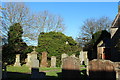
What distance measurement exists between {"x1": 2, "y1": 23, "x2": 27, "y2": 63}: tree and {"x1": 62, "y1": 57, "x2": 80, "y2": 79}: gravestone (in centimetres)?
1546

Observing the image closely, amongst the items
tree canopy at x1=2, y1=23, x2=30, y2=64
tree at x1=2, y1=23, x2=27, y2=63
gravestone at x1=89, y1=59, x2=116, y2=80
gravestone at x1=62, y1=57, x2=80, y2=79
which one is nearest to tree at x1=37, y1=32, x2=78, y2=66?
tree canopy at x1=2, y1=23, x2=30, y2=64

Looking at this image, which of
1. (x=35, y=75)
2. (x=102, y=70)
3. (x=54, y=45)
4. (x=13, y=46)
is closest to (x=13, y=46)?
(x=13, y=46)

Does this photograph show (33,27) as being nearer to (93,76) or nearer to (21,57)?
(21,57)

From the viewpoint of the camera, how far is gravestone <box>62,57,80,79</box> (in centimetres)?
936

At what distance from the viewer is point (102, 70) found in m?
9.17

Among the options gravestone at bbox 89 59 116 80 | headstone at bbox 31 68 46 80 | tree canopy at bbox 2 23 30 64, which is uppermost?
tree canopy at bbox 2 23 30 64

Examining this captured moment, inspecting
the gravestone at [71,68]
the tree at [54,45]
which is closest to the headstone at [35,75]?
the gravestone at [71,68]

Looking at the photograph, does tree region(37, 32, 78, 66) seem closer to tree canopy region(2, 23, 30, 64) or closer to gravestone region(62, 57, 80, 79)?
tree canopy region(2, 23, 30, 64)

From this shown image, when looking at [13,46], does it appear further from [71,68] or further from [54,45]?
[71,68]

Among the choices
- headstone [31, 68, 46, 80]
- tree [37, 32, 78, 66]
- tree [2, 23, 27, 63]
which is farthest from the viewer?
tree [37, 32, 78, 66]

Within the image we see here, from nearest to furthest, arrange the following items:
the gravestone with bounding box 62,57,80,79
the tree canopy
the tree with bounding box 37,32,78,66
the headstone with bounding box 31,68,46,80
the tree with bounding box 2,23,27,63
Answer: the gravestone with bounding box 62,57,80,79 → the headstone with bounding box 31,68,46,80 → the tree with bounding box 2,23,27,63 → the tree canopy → the tree with bounding box 37,32,78,66

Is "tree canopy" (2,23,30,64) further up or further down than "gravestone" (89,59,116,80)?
further up

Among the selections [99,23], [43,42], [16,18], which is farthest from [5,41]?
[99,23]

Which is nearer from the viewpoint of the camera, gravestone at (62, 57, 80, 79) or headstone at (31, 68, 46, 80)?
gravestone at (62, 57, 80, 79)
